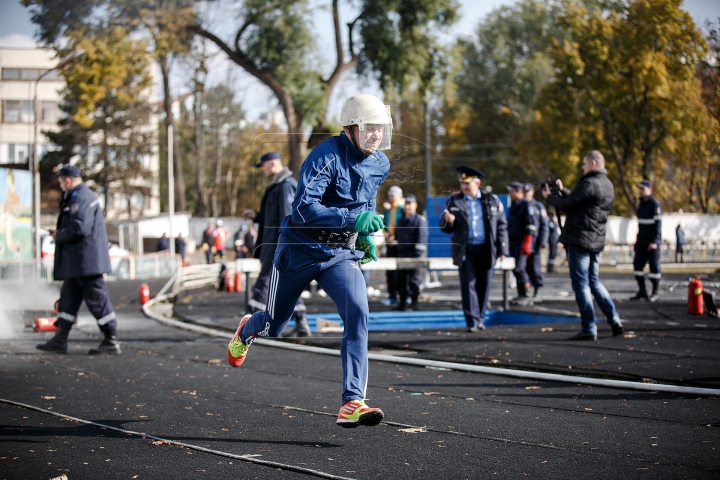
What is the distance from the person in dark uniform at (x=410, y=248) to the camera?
1471 centimetres

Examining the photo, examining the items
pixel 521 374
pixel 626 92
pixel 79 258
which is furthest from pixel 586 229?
pixel 626 92

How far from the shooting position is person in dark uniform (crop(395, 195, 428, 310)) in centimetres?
1471

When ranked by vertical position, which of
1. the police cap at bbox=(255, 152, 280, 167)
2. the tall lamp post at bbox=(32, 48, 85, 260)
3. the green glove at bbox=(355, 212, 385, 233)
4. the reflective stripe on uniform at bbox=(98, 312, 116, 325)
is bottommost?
the reflective stripe on uniform at bbox=(98, 312, 116, 325)

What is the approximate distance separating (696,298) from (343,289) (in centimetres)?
922

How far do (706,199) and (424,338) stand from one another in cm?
2097

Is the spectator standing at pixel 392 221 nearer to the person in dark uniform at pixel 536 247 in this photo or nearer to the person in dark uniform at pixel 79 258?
the person in dark uniform at pixel 536 247

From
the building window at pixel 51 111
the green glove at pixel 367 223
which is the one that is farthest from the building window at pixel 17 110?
the building window at pixel 51 111

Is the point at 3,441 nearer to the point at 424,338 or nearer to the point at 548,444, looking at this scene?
the point at 548,444

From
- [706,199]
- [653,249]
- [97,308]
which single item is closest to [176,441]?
[97,308]

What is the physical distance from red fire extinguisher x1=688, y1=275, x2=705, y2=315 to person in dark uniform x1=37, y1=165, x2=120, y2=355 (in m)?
8.60

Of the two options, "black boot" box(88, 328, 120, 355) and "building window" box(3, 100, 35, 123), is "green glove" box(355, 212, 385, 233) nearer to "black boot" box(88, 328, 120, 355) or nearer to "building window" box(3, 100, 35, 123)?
"black boot" box(88, 328, 120, 355)

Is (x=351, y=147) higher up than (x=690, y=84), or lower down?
lower down

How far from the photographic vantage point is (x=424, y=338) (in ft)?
35.8

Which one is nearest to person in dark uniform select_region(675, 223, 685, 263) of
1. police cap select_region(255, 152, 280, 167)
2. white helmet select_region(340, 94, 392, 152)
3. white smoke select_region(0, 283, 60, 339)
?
white smoke select_region(0, 283, 60, 339)
